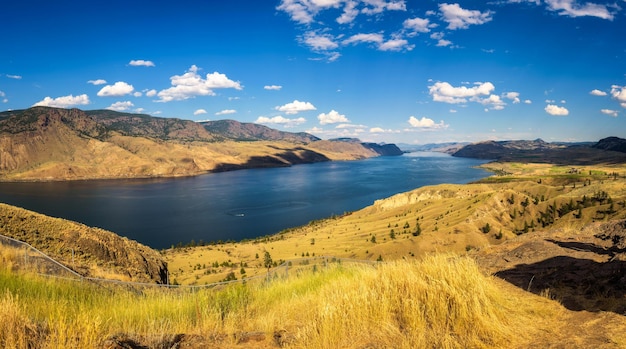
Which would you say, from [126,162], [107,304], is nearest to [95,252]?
[107,304]

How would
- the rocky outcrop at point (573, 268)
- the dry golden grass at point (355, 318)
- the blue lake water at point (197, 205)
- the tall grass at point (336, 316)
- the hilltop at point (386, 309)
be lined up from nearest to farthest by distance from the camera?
the tall grass at point (336, 316) → the dry golden grass at point (355, 318) → the hilltop at point (386, 309) → the rocky outcrop at point (573, 268) → the blue lake water at point (197, 205)

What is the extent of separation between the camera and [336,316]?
15.0ft

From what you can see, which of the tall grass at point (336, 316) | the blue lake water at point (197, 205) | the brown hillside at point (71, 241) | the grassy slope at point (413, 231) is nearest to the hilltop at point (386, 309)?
the tall grass at point (336, 316)

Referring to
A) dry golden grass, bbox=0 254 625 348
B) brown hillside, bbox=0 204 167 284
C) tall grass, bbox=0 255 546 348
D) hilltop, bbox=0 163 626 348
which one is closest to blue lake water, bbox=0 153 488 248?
brown hillside, bbox=0 204 167 284

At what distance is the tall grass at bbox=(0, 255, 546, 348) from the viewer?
3612 millimetres

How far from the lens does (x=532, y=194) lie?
6338cm

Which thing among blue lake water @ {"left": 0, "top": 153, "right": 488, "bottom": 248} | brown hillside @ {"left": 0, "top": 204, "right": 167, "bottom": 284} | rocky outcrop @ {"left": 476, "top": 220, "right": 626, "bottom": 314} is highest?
rocky outcrop @ {"left": 476, "top": 220, "right": 626, "bottom": 314}

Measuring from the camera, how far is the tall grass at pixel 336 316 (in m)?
3.61

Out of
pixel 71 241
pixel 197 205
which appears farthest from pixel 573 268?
pixel 197 205

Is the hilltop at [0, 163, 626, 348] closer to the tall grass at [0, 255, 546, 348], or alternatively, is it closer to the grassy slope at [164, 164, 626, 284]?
the tall grass at [0, 255, 546, 348]

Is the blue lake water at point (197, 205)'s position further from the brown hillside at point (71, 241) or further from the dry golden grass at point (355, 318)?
the dry golden grass at point (355, 318)

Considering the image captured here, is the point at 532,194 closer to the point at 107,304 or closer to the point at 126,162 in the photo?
the point at 107,304

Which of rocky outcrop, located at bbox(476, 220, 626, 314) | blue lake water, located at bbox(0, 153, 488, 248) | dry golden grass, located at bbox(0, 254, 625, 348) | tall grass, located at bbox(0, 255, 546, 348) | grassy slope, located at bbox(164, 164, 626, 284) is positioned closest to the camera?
tall grass, located at bbox(0, 255, 546, 348)

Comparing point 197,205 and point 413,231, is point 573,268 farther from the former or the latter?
point 197,205
